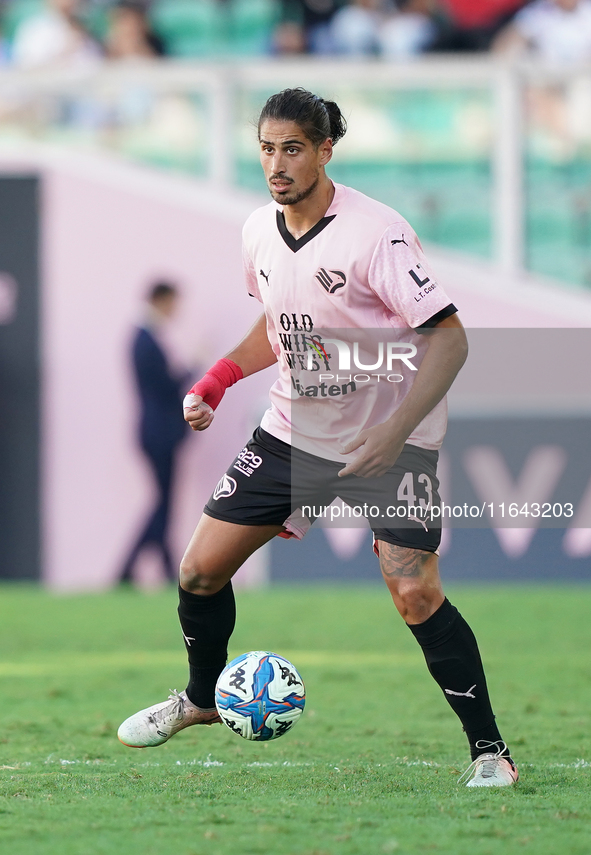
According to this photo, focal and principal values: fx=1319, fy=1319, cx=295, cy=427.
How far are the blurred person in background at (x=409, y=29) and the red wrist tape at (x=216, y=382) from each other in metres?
8.66

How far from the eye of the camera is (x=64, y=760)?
14.9 feet

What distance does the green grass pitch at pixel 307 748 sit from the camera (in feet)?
11.0

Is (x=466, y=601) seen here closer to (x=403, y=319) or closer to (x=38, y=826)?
(x=403, y=319)

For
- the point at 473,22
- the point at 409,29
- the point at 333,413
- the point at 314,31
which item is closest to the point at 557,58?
the point at 473,22

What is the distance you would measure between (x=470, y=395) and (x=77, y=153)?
403 cm

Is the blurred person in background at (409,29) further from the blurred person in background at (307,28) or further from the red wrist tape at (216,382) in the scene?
the red wrist tape at (216,382)

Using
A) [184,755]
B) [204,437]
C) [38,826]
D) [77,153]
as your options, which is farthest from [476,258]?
[38,826]

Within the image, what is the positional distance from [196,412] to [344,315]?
589 millimetres

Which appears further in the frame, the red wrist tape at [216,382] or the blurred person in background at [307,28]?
the blurred person in background at [307,28]

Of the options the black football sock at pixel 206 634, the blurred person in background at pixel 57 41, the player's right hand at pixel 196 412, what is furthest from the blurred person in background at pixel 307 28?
the black football sock at pixel 206 634

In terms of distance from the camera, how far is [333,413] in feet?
14.3

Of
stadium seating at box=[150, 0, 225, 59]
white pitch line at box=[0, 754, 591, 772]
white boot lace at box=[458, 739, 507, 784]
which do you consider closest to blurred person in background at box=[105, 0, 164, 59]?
stadium seating at box=[150, 0, 225, 59]

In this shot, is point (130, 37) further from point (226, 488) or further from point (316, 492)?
point (316, 492)

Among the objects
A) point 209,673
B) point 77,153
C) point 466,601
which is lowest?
point 466,601
